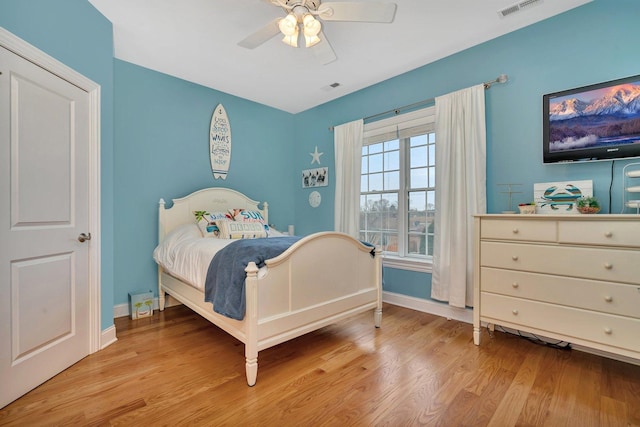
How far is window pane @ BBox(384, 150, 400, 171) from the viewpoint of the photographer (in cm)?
348

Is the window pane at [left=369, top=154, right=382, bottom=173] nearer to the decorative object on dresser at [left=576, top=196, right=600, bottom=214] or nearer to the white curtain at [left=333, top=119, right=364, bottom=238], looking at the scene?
the white curtain at [left=333, top=119, right=364, bottom=238]

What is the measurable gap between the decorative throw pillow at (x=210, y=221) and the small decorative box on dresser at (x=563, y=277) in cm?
252

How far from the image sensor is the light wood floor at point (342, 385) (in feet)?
4.94

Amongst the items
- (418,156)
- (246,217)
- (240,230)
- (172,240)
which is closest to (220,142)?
(246,217)

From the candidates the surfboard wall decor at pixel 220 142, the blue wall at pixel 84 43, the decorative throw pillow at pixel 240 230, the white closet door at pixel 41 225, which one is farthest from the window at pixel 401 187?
the white closet door at pixel 41 225

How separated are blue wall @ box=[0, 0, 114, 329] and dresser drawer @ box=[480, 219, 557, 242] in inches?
118

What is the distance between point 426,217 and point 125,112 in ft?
11.0

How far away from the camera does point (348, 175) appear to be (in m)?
3.74

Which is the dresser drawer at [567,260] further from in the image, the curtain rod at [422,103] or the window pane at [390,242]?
the curtain rod at [422,103]

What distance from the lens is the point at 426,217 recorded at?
3.23m

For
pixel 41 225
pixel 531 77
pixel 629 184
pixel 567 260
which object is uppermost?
pixel 531 77

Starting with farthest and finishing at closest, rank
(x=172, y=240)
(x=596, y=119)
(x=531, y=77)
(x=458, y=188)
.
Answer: (x=172, y=240)
(x=458, y=188)
(x=531, y=77)
(x=596, y=119)

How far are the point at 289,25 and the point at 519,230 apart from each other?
2.15 meters

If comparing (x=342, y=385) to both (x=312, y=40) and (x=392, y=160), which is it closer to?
(x=312, y=40)
